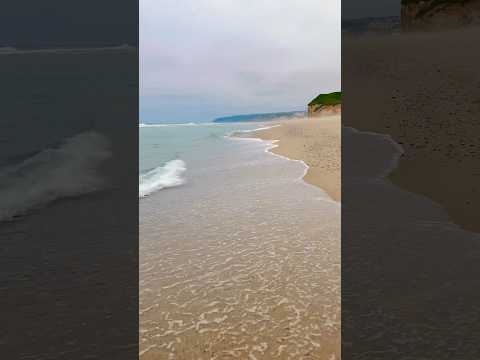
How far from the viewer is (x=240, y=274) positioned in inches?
205

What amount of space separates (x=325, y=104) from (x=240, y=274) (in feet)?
161
